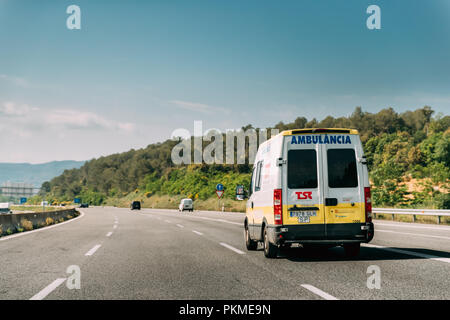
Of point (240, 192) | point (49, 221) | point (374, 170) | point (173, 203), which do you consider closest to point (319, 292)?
point (240, 192)

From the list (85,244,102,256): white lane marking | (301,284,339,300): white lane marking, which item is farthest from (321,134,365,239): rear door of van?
(85,244,102,256): white lane marking

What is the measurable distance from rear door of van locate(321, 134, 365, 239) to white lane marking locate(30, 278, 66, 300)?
483cm

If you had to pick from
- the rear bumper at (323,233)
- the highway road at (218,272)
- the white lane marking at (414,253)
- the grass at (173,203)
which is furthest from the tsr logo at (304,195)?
the grass at (173,203)

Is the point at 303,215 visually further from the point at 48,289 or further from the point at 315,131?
the point at 48,289

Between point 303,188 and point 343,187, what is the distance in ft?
2.61

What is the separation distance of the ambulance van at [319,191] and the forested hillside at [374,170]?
2229 cm

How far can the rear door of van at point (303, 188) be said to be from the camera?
834cm

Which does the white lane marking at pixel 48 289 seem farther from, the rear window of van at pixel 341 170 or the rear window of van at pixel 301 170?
the rear window of van at pixel 341 170

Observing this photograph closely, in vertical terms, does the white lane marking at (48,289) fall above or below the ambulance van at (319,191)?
below

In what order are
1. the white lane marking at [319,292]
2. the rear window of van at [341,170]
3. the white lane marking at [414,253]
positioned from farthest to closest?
the white lane marking at [414,253] → the rear window of van at [341,170] → the white lane marking at [319,292]

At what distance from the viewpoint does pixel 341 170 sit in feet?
28.1

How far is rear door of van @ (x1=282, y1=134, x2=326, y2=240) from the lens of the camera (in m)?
8.34
